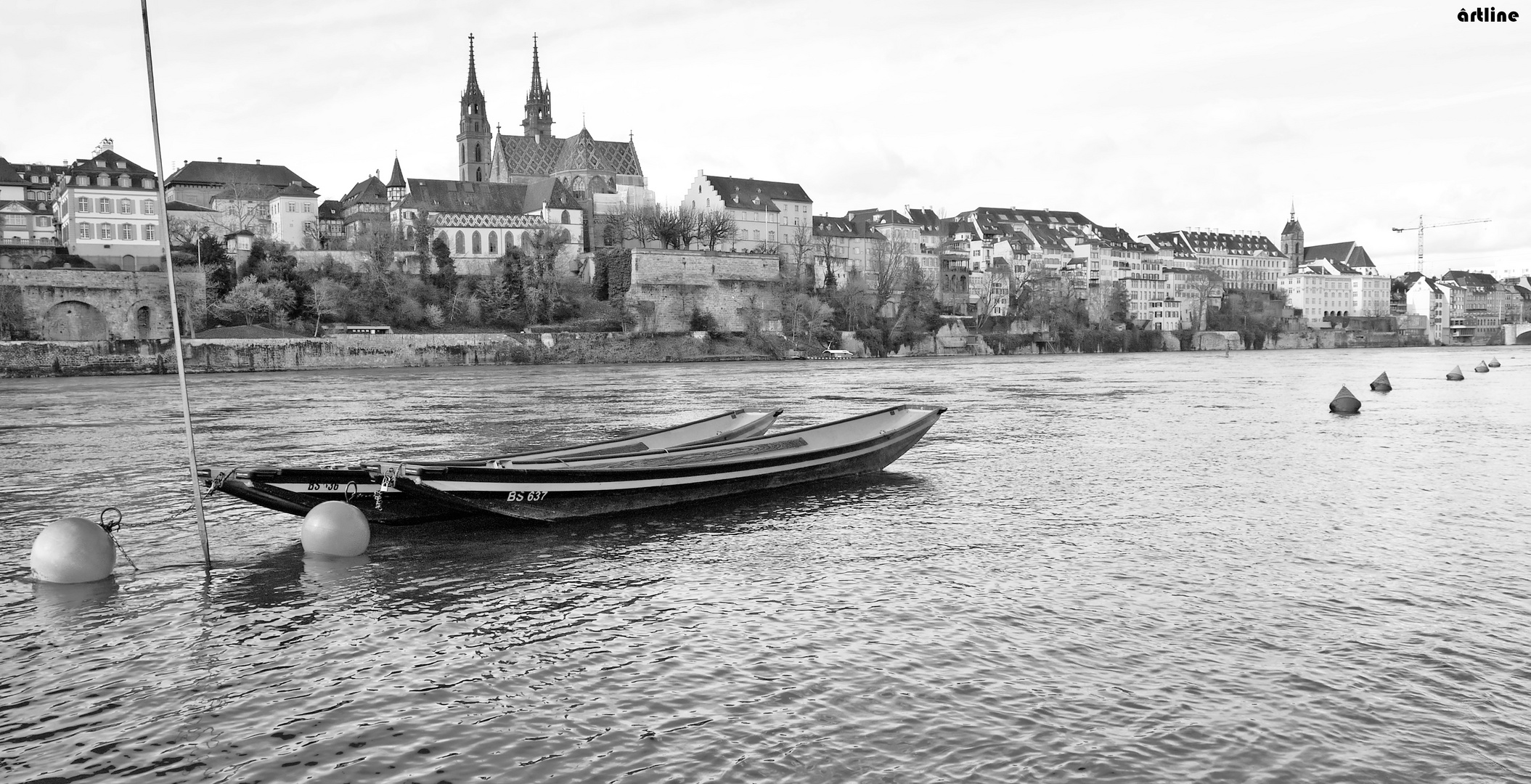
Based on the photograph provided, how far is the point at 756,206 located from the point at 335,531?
345 ft

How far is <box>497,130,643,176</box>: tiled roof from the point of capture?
111000mm

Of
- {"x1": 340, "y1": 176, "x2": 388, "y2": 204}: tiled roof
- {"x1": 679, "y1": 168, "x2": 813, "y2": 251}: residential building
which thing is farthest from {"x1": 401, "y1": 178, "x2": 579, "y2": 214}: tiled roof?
{"x1": 679, "y1": 168, "x2": 813, "y2": 251}: residential building

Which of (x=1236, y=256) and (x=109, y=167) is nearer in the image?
(x=109, y=167)

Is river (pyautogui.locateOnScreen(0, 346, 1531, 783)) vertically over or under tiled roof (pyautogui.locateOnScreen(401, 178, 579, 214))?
under

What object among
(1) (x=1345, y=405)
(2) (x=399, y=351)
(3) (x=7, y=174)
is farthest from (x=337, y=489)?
(3) (x=7, y=174)

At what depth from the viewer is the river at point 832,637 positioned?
21.2 feet

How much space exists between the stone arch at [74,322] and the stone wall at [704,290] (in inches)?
1316

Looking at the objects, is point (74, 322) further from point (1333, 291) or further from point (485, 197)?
point (1333, 291)

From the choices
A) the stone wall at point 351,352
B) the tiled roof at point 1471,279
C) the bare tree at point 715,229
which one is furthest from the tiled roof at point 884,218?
the tiled roof at point 1471,279

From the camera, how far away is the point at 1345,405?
29438mm

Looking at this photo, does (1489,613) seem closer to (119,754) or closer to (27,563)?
(119,754)

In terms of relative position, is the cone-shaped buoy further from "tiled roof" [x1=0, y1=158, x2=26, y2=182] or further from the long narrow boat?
"tiled roof" [x1=0, y1=158, x2=26, y2=182]

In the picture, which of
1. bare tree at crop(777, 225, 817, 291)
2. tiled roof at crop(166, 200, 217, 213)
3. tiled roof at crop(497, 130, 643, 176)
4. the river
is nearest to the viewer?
the river

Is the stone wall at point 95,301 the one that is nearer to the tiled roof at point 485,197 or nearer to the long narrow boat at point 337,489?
the tiled roof at point 485,197
